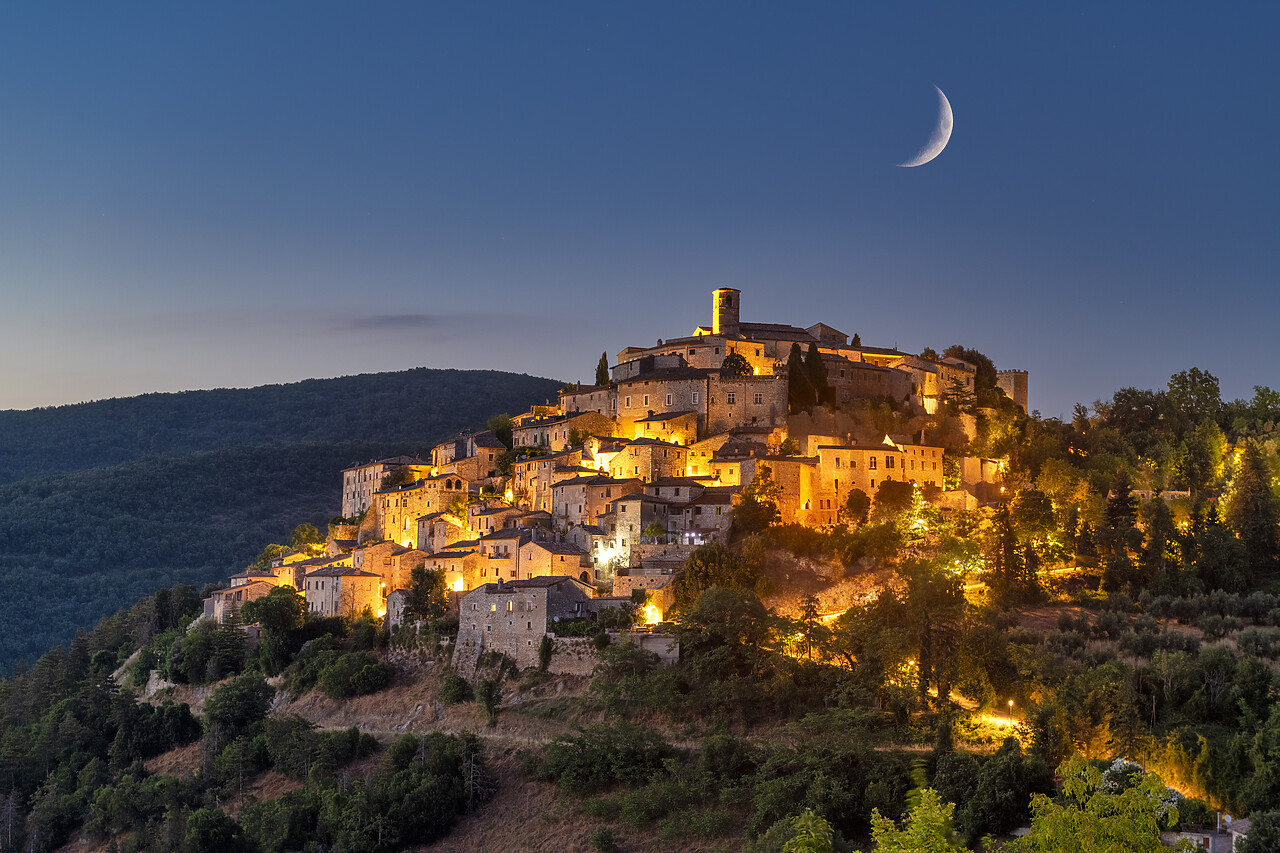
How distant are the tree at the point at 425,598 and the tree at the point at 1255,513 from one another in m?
32.1

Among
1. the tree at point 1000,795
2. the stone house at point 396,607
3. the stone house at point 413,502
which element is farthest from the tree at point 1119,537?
the stone house at point 413,502

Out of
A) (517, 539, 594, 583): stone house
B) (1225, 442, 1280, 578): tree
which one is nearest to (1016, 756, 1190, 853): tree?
(517, 539, 594, 583): stone house

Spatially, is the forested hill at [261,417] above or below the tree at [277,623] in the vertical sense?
above

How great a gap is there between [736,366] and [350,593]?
831 inches

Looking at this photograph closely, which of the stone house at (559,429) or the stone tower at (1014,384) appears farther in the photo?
the stone tower at (1014,384)

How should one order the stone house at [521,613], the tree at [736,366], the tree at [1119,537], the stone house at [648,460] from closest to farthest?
1. the stone house at [521,613]
2. the tree at [1119,537]
3. the stone house at [648,460]
4. the tree at [736,366]

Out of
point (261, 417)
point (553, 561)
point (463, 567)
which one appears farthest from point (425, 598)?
point (261, 417)

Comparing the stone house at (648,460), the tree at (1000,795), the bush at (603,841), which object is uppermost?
the stone house at (648,460)

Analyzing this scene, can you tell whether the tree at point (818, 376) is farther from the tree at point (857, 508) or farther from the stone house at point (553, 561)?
the stone house at point (553, 561)

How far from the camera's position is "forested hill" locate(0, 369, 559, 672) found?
96.8 meters

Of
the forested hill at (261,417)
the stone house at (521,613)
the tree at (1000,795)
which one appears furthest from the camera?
the forested hill at (261,417)

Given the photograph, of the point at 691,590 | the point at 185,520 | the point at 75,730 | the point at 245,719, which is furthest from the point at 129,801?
the point at 185,520

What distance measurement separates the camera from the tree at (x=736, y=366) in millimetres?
→ 63719

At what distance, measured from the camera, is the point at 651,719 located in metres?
44.5
